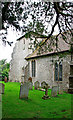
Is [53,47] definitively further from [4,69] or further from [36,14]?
[4,69]

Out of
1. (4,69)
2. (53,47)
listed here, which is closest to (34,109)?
(53,47)

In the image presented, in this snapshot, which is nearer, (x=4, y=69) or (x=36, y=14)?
(x=36, y=14)

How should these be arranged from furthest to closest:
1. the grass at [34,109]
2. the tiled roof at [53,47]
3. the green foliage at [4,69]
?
the green foliage at [4,69], the tiled roof at [53,47], the grass at [34,109]

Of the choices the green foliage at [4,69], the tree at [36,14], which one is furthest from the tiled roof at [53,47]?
the green foliage at [4,69]

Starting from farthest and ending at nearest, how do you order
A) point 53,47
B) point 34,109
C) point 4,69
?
point 4,69, point 53,47, point 34,109

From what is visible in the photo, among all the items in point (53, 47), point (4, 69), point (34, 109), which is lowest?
point (34, 109)

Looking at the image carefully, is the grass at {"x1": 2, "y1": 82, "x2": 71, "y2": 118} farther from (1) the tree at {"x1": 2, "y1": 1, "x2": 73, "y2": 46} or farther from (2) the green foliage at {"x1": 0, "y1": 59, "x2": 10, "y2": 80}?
(2) the green foliage at {"x1": 0, "y1": 59, "x2": 10, "y2": 80}

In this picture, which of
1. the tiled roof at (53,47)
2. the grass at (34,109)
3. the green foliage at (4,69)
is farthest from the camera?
the green foliage at (4,69)

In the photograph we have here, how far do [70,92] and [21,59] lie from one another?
1323cm

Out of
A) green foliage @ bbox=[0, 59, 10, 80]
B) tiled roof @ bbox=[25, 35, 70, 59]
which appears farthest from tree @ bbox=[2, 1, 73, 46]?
green foliage @ bbox=[0, 59, 10, 80]

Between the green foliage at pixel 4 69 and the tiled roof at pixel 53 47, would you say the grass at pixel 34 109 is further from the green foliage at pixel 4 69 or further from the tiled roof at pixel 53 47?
the green foliage at pixel 4 69

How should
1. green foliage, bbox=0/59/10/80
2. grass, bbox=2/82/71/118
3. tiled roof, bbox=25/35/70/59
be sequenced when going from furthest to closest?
green foliage, bbox=0/59/10/80 → tiled roof, bbox=25/35/70/59 → grass, bbox=2/82/71/118

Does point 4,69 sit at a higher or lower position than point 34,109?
higher

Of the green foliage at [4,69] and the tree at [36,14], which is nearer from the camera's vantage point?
the tree at [36,14]
